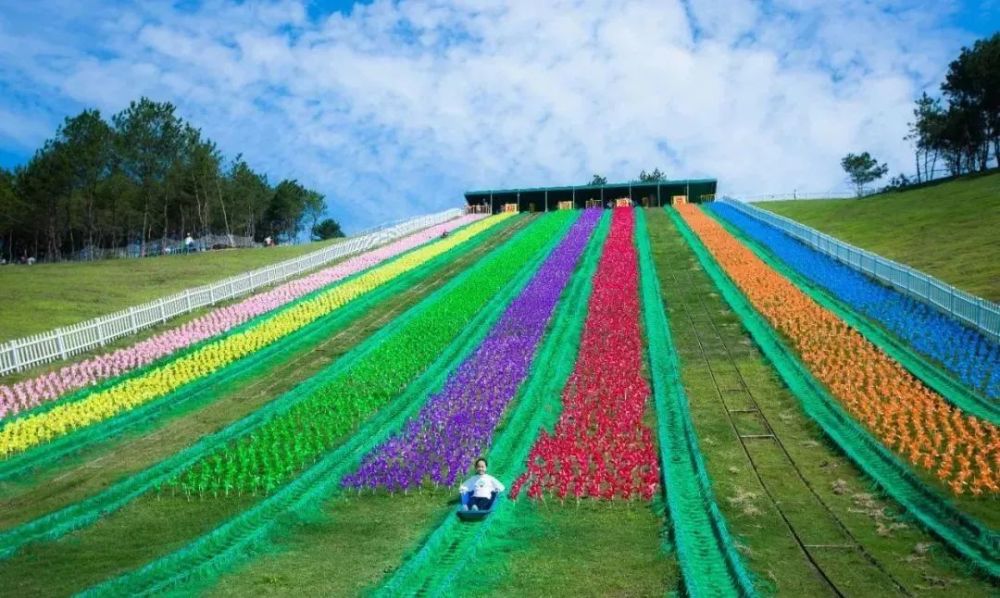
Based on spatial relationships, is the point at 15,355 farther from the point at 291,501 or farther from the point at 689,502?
the point at 689,502

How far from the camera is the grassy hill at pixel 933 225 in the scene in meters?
34.2

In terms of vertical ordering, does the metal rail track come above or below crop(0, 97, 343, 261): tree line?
below

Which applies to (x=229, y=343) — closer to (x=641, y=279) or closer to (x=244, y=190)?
(x=641, y=279)

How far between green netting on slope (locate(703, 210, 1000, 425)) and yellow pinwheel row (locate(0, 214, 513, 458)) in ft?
60.0

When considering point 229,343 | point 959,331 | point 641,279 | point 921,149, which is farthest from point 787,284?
point 921,149

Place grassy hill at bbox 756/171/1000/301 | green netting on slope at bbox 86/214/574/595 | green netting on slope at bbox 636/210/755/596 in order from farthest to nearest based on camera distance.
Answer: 1. grassy hill at bbox 756/171/1000/301
2. green netting on slope at bbox 86/214/574/595
3. green netting on slope at bbox 636/210/755/596

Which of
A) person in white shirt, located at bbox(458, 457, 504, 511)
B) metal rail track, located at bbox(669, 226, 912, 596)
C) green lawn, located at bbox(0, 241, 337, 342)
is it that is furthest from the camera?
green lawn, located at bbox(0, 241, 337, 342)

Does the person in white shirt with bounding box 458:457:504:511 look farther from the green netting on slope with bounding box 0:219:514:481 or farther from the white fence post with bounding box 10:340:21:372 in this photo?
the white fence post with bounding box 10:340:21:372

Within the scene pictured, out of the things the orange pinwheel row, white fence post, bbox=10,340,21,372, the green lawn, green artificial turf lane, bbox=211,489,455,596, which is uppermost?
the green lawn

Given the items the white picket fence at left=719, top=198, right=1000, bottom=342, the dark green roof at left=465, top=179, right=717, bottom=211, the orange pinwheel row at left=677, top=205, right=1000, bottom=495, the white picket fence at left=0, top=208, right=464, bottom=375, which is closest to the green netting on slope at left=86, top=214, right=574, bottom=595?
the orange pinwheel row at left=677, top=205, right=1000, bottom=495

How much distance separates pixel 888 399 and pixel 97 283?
36.0 meters

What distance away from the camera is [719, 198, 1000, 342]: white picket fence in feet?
78.0

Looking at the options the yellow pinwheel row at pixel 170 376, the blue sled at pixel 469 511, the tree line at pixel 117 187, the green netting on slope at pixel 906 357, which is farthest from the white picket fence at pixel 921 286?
the tree line at pixel 117 187

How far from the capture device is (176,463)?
1792cm
